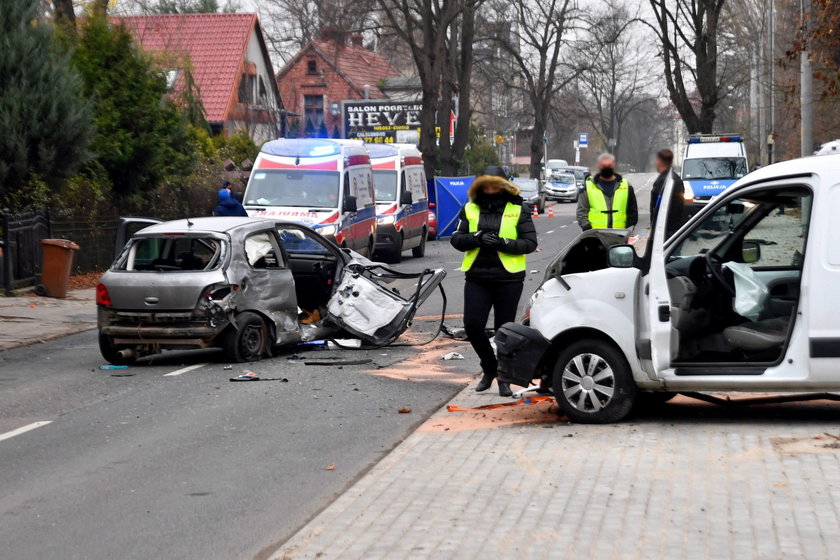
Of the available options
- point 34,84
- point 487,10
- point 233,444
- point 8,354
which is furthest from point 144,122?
point 487,10

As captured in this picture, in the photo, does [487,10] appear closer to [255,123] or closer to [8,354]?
[255,123]

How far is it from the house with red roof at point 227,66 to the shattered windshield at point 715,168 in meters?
19.5

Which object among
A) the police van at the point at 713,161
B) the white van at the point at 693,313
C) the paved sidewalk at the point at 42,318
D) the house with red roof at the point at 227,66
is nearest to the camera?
the white van at the point at 693,313

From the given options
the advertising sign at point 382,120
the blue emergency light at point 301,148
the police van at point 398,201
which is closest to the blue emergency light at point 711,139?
the police van at point 398,201

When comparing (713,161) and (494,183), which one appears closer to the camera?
(494,183)

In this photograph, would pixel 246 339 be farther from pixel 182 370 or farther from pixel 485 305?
pixel 485 305

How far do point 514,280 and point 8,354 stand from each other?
7162 millimetres

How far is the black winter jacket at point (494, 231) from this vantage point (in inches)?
397

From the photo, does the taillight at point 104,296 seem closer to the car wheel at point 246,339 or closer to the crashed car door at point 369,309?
the car wheel at point 246,339

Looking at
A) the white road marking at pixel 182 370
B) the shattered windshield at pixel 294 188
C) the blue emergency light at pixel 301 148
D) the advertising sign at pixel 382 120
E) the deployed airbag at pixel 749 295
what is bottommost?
the white road marking at pixel 182 370

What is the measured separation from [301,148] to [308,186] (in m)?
0.86

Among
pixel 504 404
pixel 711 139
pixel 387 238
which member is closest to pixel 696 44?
pixel 711 139

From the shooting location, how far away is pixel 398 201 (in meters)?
28.5

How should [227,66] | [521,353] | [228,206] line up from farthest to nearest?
[227,66]
[228,206]
[521,353]
